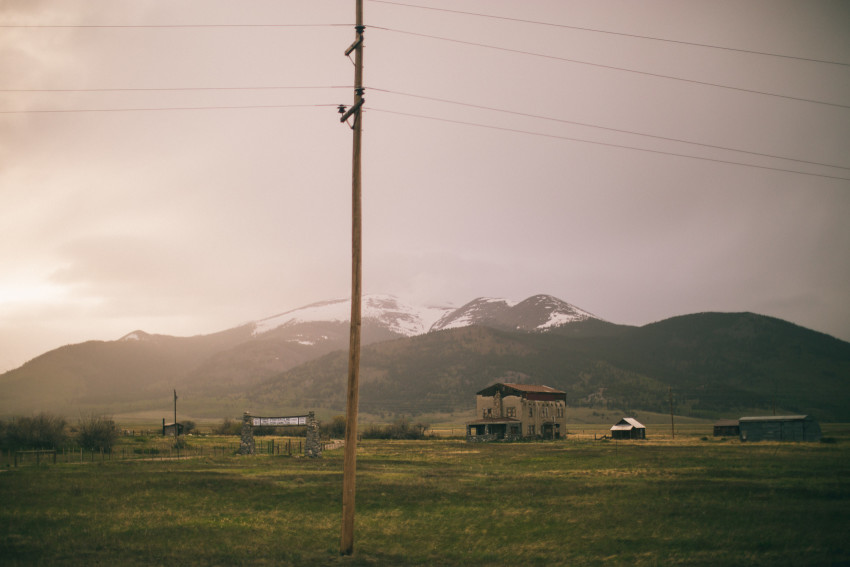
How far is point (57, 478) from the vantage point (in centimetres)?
3700

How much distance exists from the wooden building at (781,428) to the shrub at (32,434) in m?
87.6

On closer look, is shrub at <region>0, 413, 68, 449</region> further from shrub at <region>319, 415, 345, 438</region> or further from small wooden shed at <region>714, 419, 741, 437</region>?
small wooden shed at <region>714, 419, 741, 437</region>

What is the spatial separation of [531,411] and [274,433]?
4750 cm

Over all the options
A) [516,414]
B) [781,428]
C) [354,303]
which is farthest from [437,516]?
[516,414]

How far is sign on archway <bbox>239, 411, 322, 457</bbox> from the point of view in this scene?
5678 cm

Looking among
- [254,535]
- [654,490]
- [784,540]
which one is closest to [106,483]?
[254,535]

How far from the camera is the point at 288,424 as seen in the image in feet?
200

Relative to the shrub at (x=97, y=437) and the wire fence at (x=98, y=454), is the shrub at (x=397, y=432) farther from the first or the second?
the shrub at (x=97, y=437)

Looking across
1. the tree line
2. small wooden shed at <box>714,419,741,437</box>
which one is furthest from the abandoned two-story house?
the tree line

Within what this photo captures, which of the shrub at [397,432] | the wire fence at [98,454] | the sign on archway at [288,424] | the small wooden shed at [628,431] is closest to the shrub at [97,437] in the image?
the wire fence at [98,454]

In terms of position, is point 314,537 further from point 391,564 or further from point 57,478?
point 57,478

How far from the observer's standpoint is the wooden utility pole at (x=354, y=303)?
17422 mm

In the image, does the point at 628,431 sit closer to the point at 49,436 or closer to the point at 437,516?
the point at 49,436

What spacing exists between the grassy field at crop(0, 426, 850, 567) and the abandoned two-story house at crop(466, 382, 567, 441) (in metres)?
65.6
